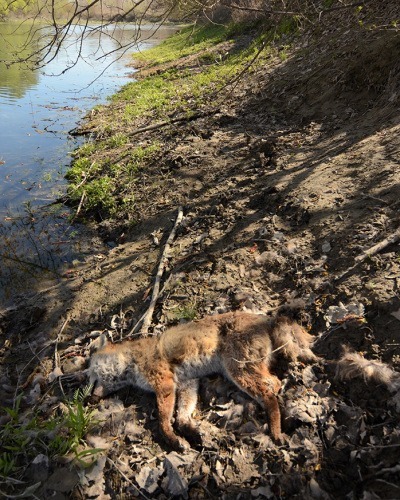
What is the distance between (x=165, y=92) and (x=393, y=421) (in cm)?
1529

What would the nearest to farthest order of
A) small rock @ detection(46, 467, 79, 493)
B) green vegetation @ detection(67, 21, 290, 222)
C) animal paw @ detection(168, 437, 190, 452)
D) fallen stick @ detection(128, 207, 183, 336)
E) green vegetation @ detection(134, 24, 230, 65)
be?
1. small rock @ detection(46, 467, 79, 493)
2. animal paw @ detection(168, 437, 190, 452)
3. fallen stick @ detection(128, 207, 183, 336)
4. green vegetation @ detection(67, 21, 290, 222)
5. green vegetation @ detection(134, 24, 230, 65)

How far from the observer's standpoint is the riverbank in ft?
10.6

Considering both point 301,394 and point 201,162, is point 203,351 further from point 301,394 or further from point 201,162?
point 201,162

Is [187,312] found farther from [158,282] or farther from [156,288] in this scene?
[158,282]

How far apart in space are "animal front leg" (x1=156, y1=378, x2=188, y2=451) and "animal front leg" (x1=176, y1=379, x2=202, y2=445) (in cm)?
7

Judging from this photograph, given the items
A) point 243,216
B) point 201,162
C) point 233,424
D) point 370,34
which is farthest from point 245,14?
point 233,424

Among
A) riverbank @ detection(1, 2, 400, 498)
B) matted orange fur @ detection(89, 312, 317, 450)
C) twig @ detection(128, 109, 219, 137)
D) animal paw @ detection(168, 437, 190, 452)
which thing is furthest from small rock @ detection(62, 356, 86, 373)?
twig @ detection(128, 109, 219, 137)

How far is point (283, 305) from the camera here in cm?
449

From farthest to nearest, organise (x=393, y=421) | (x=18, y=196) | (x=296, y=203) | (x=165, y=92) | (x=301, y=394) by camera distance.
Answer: (x=165, y=92)
(x=18, y=196)
(x=296, y=203)
(x=301, y=394)
(x=393, y=421)

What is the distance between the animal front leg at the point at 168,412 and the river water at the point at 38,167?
3396 millimetres

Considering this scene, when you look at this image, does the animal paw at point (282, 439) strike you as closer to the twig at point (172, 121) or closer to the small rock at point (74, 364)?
the small rock at point (74, 364)

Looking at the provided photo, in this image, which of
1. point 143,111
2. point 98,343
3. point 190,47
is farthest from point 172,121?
point 190,47

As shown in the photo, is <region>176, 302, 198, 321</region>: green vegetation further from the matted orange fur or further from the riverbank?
the matted orange fur

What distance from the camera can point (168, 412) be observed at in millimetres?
3791
